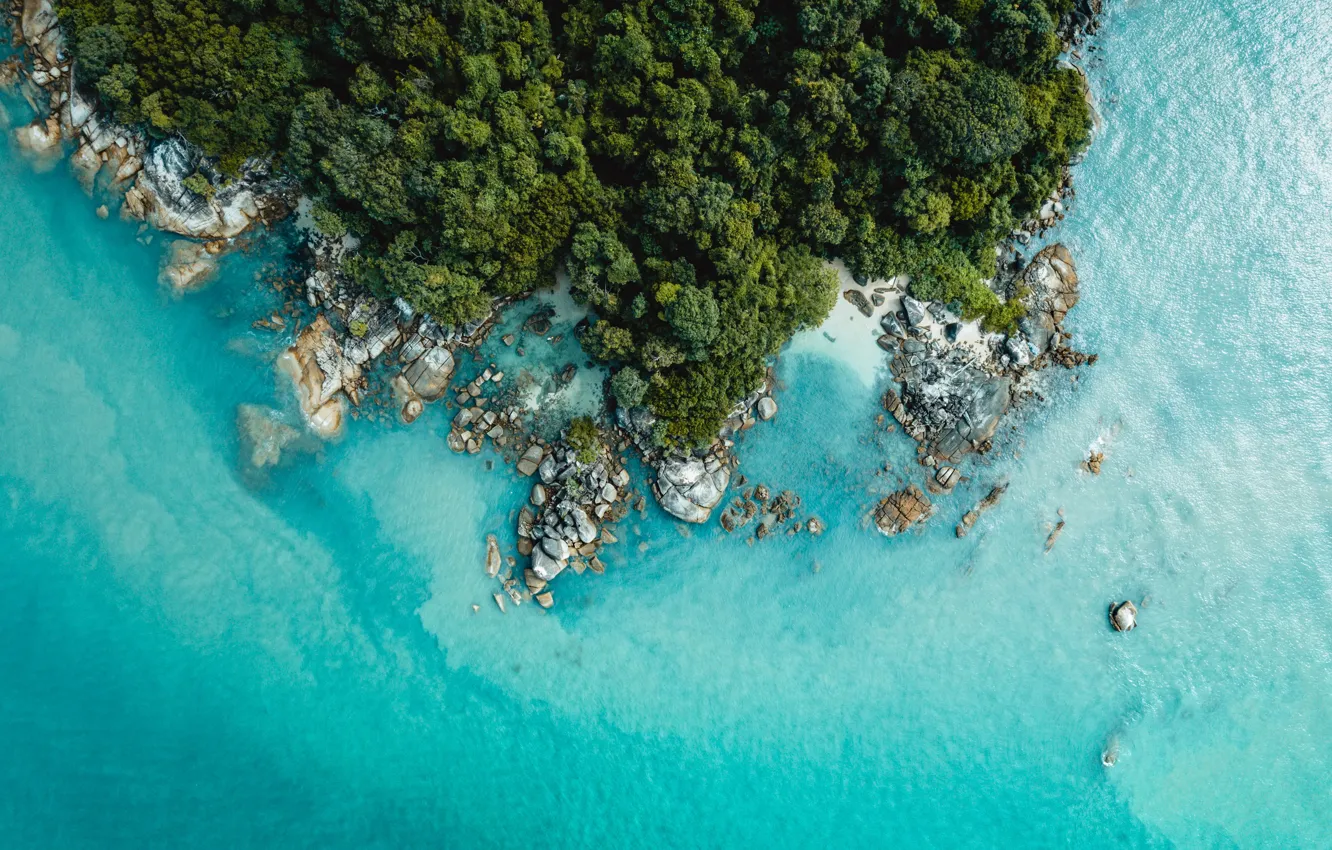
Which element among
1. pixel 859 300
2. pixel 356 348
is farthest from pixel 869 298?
pixel 356 348

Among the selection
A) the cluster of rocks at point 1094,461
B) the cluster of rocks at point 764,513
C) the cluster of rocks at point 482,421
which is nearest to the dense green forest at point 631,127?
the cluster of rocks at point 482,421

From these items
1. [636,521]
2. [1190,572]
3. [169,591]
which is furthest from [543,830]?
[1190,572]

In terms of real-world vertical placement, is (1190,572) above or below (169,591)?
above

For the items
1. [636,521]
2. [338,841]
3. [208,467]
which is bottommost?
[338,841]

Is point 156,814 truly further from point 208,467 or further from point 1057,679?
point 1057,679

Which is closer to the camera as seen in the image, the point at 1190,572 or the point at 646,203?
the point at 646,203
